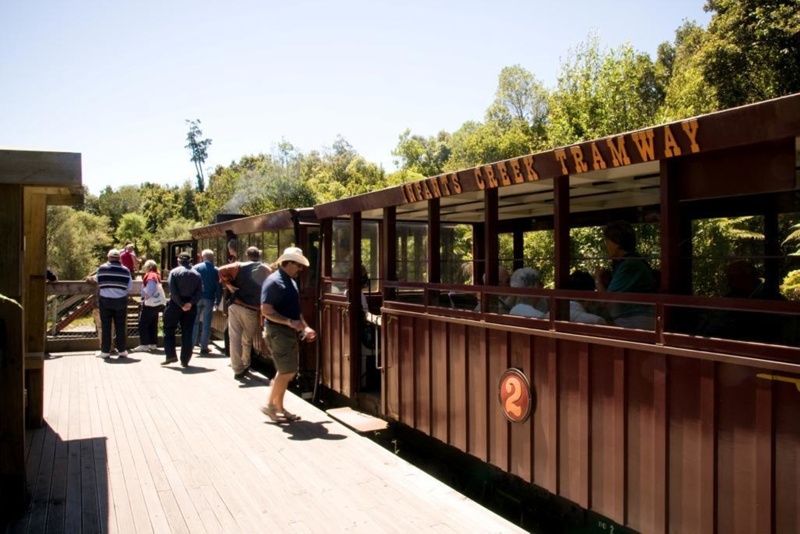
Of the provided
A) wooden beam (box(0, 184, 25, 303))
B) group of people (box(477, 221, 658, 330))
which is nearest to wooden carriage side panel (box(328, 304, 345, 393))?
group of people (box(477, 221, 658, 330))

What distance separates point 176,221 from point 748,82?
5226 cm

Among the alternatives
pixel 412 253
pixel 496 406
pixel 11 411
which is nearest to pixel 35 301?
pixel 11 411

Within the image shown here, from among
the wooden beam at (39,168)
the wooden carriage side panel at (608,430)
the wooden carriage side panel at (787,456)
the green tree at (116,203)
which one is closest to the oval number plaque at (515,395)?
the wooden carriage side panel at (608,430)

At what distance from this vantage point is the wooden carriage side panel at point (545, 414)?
411 cm

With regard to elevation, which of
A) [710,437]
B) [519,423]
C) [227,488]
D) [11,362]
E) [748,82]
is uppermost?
[748,82]

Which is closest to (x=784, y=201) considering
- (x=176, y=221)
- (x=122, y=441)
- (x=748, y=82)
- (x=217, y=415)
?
(x=217, y=415)

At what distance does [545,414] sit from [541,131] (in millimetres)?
40407

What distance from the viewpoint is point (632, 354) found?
354 cm

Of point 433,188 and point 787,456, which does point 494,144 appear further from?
point 787,456

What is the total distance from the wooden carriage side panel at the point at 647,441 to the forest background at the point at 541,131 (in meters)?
4.12

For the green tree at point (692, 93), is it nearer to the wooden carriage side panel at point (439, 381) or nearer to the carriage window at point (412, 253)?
the carriage window at point (412, 253)

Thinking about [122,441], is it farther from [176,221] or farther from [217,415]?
[176,221]

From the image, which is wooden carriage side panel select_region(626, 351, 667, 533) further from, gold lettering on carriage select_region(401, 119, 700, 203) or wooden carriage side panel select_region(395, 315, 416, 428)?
wooden carriage side panel select_region(395, 315, 416, 428)

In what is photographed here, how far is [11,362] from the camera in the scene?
3617 millimetres
